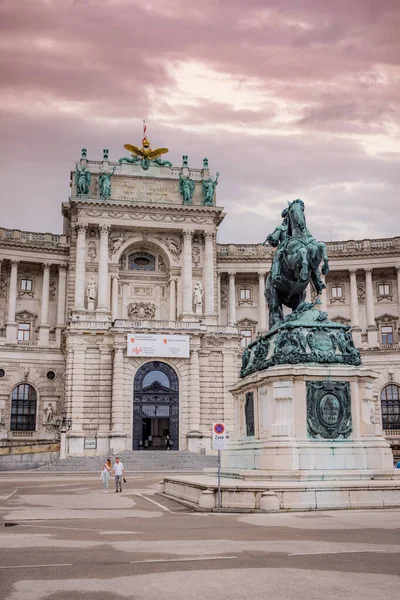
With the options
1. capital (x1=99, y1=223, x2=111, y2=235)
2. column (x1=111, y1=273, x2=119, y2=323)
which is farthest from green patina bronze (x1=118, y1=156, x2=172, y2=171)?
column (x1=111, y1=273, x2=119, y2=323)

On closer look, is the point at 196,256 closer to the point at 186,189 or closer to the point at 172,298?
the point at 172,298

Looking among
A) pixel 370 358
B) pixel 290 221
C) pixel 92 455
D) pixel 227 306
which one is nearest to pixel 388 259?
pixel 370 358

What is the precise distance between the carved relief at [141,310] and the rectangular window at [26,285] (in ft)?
35.0

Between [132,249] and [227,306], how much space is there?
11.6 metres

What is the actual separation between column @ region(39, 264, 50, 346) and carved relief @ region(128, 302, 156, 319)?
8104 mm

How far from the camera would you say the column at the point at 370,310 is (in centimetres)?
6594

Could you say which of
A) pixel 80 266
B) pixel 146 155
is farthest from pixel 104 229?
pixel 146 155

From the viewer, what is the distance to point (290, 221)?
70.2ft

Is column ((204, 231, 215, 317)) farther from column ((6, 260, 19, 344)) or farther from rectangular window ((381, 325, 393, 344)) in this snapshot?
rectangular window ((381, 325, 393, 344))

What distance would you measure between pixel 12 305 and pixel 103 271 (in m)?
9.99

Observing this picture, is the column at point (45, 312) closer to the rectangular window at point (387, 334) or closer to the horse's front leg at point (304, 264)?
the rectangular window at point (387, 334)

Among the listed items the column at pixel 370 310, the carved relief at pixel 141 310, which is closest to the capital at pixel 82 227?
the carved relief at pixel 141 310

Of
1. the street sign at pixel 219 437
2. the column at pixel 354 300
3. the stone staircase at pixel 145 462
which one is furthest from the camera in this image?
the column at pixel 354 300

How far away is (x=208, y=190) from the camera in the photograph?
208 ft
